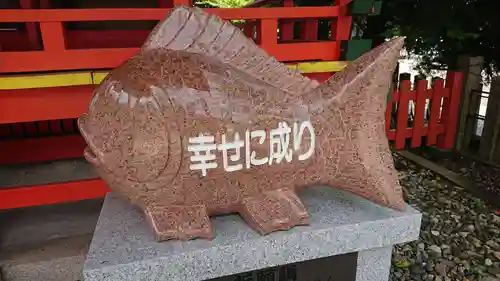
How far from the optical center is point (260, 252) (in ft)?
4.64

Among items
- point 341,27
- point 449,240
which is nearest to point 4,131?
point 341,27

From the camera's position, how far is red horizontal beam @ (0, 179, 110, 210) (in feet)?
7.06

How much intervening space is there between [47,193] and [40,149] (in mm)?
1299

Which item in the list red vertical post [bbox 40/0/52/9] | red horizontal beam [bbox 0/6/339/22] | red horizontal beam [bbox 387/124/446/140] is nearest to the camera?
red horizontal beam [bbox 0/6/339/22]

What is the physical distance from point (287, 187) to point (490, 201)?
2641mm

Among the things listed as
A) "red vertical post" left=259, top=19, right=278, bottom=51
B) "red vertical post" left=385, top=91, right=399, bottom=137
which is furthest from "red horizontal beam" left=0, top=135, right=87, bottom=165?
"red vertical post" left=385, top=91, right=399, bottom=137

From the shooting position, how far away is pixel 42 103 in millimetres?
1982

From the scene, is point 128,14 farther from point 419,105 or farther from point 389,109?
→ point 419,105

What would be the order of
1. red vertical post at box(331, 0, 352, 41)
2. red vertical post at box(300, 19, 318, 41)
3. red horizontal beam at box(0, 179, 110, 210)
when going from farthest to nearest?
red vertical post at box(300, 19, 318, 41) → red vertical post at box(331, 0, 352, 41) → red horizontal beam at box(0, 179, 110, 210)

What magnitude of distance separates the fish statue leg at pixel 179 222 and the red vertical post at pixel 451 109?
335 cm

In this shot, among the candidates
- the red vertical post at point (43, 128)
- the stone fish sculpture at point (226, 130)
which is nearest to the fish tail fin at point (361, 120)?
the stone fish sculpture at point (226, 130)

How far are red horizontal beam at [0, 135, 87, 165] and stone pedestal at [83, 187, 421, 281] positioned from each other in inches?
74.2

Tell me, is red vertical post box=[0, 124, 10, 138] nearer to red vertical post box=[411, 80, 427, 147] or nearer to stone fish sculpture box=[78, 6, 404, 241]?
stone fish sculpture box=[78, 6, 404, 241]

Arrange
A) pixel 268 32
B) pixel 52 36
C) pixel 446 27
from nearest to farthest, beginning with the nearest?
pixel 52 36 < pixel 268 32 < pixel 446 27
